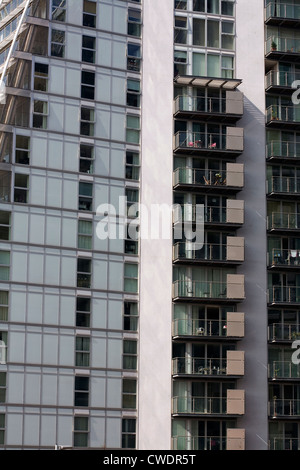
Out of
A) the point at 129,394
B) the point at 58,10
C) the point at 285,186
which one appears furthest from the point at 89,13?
the point at 129,394

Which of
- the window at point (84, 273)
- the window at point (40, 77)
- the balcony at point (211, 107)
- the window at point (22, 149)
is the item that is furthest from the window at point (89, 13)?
the window at point (84, 273)

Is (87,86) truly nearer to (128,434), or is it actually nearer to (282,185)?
(282,185)

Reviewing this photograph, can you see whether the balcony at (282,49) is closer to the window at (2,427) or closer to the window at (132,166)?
the window at (132,166)

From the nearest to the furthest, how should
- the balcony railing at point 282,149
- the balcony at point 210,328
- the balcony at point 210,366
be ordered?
the balcony at point 210,366 < the balcony at point 210,328 < the balcony railing at point 282,149

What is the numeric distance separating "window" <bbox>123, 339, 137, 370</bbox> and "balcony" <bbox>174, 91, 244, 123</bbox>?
54.8 ft

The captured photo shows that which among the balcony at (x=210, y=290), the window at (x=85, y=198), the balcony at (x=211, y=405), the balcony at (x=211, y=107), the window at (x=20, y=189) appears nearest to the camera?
the balcony at (x=211, y=405)

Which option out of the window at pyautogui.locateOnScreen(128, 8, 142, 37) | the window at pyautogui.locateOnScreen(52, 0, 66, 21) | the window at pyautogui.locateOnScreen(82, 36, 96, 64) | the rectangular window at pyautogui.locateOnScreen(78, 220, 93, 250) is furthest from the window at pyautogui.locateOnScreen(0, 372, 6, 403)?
the window at pyautogui.locateOnScreen(128, 8, 142, 37)

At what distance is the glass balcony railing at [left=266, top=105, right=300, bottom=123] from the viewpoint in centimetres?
8300

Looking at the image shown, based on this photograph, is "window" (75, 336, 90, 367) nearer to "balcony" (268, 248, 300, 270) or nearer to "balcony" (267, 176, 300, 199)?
"balcony" (268, 248, 300, 270)

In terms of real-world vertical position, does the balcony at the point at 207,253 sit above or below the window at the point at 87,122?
below

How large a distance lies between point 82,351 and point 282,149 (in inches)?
827

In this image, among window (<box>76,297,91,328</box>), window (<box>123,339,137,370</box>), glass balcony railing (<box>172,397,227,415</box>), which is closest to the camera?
glass balcony railing (<box>172,397,227,415</box>)

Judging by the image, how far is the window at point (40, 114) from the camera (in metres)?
79.8

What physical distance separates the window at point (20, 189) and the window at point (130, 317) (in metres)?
10.3
